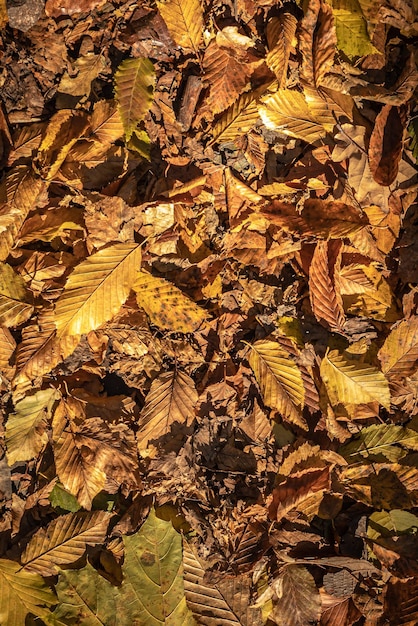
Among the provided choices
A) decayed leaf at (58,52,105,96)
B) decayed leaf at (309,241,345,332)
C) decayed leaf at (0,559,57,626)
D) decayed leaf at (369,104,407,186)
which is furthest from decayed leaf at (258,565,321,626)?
decayed leaf at (58,52,105,96)

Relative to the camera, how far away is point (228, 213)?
7.06 feet

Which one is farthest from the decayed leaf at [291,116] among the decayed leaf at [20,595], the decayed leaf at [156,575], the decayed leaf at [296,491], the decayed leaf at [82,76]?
the decayed leaf at [20,595]

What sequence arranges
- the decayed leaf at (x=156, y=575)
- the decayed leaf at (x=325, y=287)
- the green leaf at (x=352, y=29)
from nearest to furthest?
the decayed leaf at (x=156, y=575)
the decayed leaf at (x=325, y=287)
the green leaf at (x=352, y=29)

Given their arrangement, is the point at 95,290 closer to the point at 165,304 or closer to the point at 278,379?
the point at 165,304

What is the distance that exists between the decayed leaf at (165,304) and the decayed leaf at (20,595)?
0.98 m

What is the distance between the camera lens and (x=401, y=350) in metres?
2.19

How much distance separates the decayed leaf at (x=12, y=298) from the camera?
198 centimetres

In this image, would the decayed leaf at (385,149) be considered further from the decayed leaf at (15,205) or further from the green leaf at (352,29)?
the decayed leaf at (15,205)

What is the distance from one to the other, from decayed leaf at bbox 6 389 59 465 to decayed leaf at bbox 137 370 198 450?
1.12ft

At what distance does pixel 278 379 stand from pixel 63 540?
3.12 feet

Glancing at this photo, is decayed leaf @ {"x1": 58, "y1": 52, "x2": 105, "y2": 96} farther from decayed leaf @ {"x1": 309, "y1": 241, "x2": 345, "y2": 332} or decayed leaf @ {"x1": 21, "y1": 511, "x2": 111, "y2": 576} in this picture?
decayed leaf @ {"x1": 21, "y1": 511, "x2": 111, "y2": 576}

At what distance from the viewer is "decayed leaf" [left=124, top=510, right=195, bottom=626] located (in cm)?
190

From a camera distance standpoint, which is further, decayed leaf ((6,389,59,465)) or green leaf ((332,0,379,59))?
green leaf ((332,0,379,59))

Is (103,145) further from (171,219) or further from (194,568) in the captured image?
(194,568)
